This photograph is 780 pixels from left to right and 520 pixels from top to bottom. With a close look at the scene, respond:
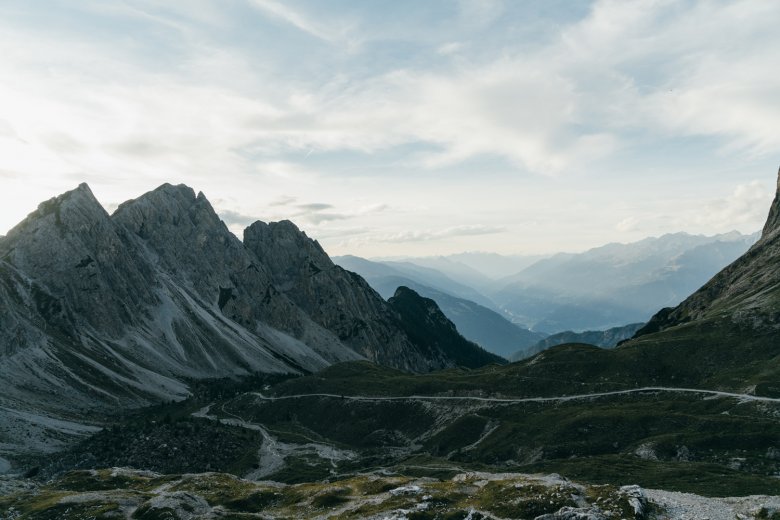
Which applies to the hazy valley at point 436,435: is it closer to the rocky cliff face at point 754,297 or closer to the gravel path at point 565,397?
the gravel path at point 565,397

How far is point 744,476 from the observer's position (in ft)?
216

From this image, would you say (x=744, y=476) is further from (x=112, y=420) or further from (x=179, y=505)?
(x=112, y=420)

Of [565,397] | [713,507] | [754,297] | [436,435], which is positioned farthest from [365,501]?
[754,297]

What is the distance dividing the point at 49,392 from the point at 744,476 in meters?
187

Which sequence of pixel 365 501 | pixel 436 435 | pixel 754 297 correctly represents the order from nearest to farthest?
pixel 365 501, pixel 436 435, pixel 754 297

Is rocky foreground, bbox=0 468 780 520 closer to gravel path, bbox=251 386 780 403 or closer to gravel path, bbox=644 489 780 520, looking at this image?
gravel path, bbox=644 489 780 520

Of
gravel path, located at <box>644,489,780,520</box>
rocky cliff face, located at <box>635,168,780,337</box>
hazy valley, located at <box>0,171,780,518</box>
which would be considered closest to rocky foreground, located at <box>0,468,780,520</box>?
gravel path, located at <box>644,489,780,520</box>

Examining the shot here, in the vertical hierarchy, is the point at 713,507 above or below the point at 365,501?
above

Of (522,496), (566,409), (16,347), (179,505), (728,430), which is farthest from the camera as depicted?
(16,347)

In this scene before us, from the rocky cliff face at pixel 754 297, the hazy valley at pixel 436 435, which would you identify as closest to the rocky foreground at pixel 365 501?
the hazy valley at pixel 436 435

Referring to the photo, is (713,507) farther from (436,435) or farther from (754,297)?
(754,297)

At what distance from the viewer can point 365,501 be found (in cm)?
5569

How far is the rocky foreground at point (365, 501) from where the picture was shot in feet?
143

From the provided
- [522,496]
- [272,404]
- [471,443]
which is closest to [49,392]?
[272,404]
